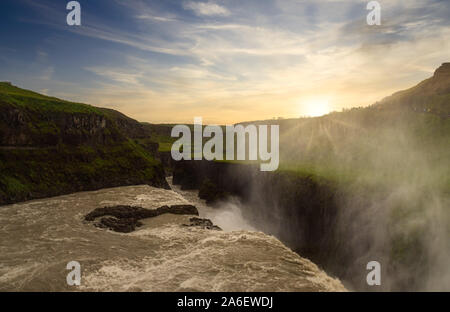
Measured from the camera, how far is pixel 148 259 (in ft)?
78.5

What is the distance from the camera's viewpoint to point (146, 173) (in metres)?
68.9

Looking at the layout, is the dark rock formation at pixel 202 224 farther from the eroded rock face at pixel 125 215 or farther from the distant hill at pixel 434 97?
the distant hill at pixel 434 97

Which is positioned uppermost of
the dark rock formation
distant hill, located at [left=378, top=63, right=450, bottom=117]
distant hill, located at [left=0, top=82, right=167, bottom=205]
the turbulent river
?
distant hill, located at [left=378, top=63, right=450, bottom=117]

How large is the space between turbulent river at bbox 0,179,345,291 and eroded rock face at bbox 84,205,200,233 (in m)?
1.33

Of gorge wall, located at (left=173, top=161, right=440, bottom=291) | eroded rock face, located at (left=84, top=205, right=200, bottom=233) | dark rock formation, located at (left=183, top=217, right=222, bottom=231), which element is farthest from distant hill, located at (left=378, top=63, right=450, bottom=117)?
eroded rock face, located at (left=84, top=205, right=200, bottom=233)

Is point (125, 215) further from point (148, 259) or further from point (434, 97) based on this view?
point (434, 97)

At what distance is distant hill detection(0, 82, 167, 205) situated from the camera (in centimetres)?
4897

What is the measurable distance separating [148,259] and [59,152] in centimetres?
4555

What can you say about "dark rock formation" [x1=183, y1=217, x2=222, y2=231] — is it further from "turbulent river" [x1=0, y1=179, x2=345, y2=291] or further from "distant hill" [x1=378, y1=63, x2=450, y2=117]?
"distant hill" [x1=378, y1=63, x2=450, y2=117]

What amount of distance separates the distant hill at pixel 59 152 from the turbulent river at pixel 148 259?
15.7 meters

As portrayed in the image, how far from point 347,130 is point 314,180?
25019 mm

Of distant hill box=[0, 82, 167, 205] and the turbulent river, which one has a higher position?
distant hill box=[0, 82, 167, 205]

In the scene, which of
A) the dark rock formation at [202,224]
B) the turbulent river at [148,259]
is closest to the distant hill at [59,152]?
the turbulent river at [148,259]
